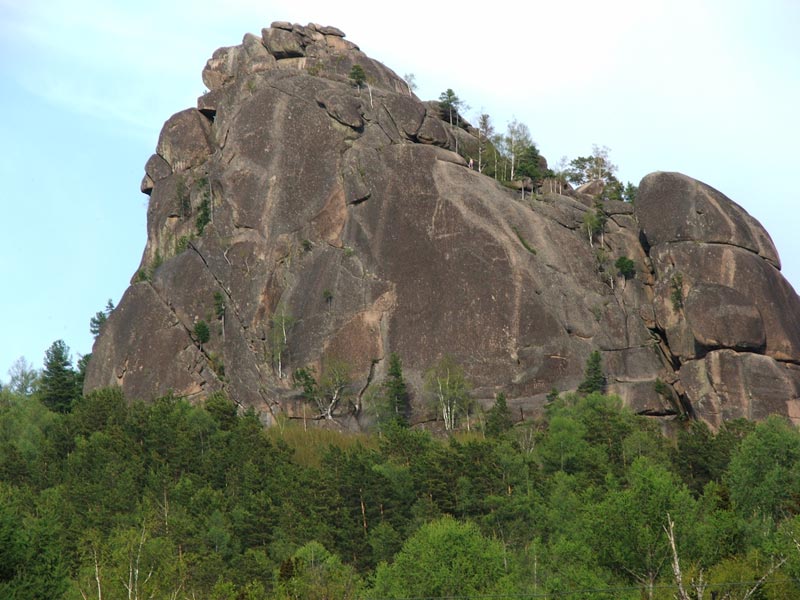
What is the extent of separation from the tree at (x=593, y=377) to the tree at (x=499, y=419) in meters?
5.88

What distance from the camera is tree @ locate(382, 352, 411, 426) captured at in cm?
10462

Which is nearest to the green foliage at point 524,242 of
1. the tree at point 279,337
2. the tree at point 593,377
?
the tree at point 593,377

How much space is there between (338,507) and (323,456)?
8684 mm

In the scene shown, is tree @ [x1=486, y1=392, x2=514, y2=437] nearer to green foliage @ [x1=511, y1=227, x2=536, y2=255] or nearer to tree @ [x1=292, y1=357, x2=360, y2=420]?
tree @ [x1=292, y1=357, x2=360, y2=420]

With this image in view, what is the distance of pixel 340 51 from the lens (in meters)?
129

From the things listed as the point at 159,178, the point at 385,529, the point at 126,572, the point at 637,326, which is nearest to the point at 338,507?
the point at 385,529

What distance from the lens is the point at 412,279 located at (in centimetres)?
10969

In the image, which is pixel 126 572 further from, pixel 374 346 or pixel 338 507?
pixel 374 346

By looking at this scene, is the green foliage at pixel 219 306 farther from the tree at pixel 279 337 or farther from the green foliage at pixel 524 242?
the green foliage at pixel 524 242

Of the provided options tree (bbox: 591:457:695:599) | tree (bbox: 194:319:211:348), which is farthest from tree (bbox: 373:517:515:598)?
tree (bbox: 194:319:211:348)

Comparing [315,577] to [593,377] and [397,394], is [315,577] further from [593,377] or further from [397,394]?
[593,377]

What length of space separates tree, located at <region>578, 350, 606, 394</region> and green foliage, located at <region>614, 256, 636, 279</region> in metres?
11.7

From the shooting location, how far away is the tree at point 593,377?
105312 millimetres

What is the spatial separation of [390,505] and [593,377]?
2331 centimetres
